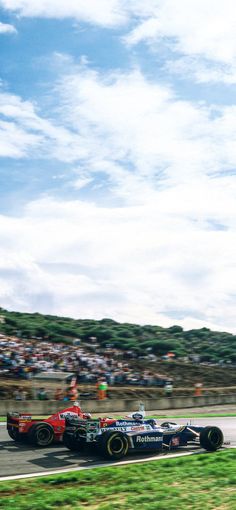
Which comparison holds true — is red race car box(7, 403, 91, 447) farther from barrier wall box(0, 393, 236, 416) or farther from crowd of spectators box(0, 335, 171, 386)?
crowd of spectators box(0, 335, 171, 386)

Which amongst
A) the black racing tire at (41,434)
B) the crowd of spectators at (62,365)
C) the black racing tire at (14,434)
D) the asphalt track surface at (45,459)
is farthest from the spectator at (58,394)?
the black racing tire at (41,434)

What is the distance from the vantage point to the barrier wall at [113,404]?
86.3 feet

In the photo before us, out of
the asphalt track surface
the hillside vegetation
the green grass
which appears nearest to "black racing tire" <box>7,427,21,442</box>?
the asphalt track surface

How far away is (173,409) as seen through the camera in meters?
32.6

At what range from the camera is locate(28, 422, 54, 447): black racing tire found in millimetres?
16203

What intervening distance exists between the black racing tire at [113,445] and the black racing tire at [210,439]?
7.56 ft

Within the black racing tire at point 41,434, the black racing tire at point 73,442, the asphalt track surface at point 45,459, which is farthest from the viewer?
the black racing tire at point 41,434

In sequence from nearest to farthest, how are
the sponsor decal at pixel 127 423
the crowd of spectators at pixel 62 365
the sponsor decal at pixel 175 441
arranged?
the sponsor decal at pixel 127 423
the sponsor decal at pixel 175 441
the crowd of spectators at pixel 62 365

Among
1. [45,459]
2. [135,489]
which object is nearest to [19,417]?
[45,459]

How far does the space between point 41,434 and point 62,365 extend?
59.6 ft

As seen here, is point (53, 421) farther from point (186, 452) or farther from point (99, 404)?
point (99, 404)

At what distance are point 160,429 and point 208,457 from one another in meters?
1.67

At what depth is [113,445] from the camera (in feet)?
46.6

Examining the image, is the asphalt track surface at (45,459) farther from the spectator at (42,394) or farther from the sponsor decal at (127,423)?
the spectator at (42,394)
